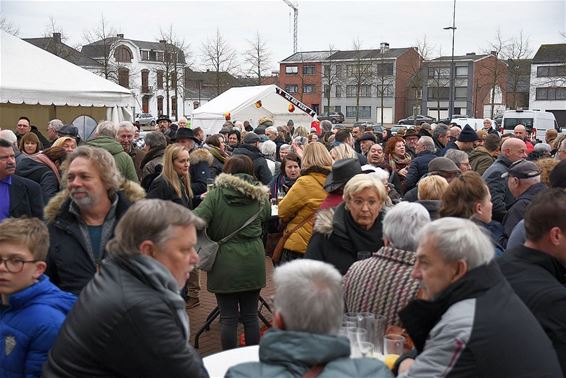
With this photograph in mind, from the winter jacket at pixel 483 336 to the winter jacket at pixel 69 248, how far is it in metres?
2.00

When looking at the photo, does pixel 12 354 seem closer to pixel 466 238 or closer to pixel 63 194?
pixel 63 194

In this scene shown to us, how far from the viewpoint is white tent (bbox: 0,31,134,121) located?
40.1ft

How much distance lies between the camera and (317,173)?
5.32m

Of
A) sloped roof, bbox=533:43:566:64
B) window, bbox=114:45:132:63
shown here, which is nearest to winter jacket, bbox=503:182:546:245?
sloped roof, bbox=533:43:566:64

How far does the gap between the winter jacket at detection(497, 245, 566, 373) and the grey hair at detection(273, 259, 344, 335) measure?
3.37 ft

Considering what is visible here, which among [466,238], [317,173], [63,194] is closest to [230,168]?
[317,173]

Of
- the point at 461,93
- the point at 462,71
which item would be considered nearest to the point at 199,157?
the point at 461,93

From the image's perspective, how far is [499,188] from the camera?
629cm

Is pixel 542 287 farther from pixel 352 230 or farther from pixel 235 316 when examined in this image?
pixel 235 316

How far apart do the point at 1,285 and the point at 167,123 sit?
38.2ft

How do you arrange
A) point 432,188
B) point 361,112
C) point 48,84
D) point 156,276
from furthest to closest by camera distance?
point 361,112 < point 48,84 < point 432,188 < point 156,276

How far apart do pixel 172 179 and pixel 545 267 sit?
373 cm

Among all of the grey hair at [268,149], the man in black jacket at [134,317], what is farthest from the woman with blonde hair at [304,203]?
the grey hair at [268,149]

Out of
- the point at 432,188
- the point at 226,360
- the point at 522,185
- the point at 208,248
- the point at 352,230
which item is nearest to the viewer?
the point at 226,360
